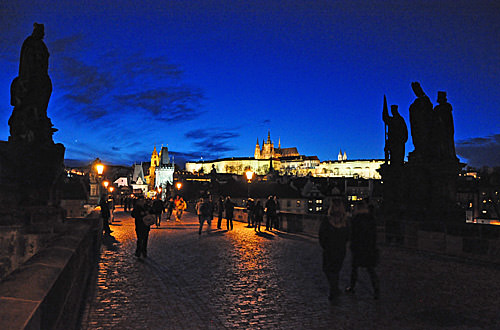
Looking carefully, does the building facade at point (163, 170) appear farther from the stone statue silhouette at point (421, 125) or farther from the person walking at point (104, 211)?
the stone statue silhouette at point (421, 125)

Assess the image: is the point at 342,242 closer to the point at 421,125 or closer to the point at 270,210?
the point at 421,125

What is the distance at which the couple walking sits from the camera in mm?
6777

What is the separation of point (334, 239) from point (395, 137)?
902 centimetres

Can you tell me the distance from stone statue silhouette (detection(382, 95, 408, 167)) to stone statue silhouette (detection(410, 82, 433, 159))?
1738 millimetres

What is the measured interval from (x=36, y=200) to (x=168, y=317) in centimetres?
723

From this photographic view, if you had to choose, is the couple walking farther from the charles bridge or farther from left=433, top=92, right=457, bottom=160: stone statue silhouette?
left=433, top=92, right=457, bottom=160: stone statue silhouette

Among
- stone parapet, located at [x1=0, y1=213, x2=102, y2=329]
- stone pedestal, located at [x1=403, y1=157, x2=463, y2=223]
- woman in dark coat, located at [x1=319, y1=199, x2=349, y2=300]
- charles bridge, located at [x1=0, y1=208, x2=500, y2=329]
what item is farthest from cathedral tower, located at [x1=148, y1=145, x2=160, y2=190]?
stone parapet, located at [x1=0, y1=213, x2=102, y2=329]

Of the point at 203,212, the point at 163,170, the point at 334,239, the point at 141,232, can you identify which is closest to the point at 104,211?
the point at 203,212

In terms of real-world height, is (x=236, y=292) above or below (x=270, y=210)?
below

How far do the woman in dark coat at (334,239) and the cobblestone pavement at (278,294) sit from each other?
0.48 m

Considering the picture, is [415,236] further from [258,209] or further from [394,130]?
[258,209]

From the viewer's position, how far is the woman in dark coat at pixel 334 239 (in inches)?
267

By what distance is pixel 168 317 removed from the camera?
575 cm

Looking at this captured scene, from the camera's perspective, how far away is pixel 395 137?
14805mm
